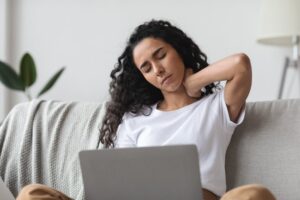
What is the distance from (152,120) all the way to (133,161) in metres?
0.39

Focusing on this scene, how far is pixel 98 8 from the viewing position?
262 centimetres

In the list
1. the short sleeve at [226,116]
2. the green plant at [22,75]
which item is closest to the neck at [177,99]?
the short sleeve at [226,116]

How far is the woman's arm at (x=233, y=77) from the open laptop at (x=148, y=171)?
32 centimetres

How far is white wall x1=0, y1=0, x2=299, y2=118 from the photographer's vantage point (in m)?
2.52

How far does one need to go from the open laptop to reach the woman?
18 cm

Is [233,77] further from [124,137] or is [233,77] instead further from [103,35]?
[103,35]

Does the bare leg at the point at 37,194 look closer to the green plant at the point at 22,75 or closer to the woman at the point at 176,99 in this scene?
the woman at the point at 176,99

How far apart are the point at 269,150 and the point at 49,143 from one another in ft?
2.32

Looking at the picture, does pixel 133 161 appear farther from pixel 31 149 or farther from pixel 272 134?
pixel 31 149

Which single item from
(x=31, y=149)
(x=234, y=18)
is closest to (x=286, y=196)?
(x=31, y=149)

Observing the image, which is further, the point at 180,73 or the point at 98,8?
the point at 98,8

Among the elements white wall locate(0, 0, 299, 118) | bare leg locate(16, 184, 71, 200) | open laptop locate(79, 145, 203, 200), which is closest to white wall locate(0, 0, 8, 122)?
white wall locate(0, 0, 299, 118)

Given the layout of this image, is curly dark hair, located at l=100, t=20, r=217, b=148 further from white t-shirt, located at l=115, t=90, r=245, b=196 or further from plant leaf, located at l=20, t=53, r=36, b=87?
plant leaf, located at l=20, t=53, r=36, b=87

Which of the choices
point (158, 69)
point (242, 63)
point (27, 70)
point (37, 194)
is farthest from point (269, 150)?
point (27, 70)
